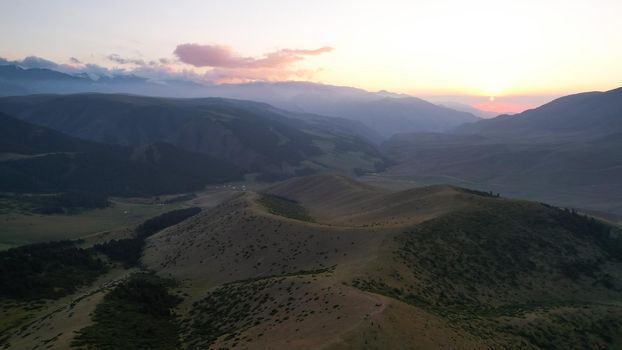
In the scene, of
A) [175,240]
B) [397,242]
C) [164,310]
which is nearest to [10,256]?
[175,240]

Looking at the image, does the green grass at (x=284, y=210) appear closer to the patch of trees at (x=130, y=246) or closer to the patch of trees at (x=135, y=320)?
the patch of trees at (x=130, y=246)

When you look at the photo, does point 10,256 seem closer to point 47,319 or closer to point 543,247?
point 47,319

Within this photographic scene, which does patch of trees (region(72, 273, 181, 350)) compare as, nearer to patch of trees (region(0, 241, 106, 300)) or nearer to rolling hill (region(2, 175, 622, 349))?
rolling hill (region(2, 175, 622, 349))

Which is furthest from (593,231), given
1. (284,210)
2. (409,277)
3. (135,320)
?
(135,320)

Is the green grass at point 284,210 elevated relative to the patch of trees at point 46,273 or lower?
elevated

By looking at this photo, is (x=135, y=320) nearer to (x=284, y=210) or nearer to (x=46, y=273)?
(x=46, y=273)

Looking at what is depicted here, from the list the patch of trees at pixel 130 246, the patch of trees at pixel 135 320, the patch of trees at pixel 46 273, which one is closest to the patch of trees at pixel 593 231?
the patch of trees at pixel 135 320

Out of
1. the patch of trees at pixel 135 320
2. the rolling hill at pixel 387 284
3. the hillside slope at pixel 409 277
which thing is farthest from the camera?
the patch of trees at pixel 135 320
